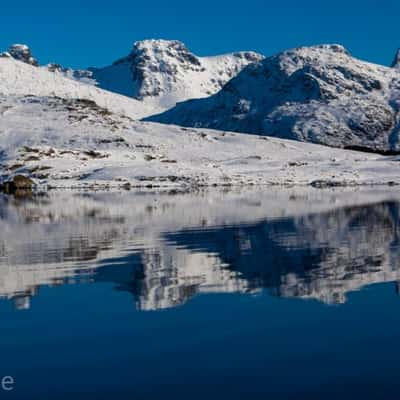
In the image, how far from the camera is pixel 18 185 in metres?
137

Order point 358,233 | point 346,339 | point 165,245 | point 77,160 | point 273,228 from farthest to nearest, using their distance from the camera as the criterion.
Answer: point 77,160, point 273,228, point 358,233, point 165,245, point 346,339

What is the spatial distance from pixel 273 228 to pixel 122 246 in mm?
11441

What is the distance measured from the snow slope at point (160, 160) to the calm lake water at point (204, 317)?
104 meters

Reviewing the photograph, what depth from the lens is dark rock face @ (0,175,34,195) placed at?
134 m

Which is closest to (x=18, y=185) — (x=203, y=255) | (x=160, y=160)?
(x=160, y=160)

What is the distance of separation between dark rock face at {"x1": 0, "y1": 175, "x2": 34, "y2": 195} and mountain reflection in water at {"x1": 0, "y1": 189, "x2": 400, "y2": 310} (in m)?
83.0

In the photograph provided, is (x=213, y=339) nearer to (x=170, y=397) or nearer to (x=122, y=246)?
(x=170, y=397)

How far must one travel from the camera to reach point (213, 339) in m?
16.9

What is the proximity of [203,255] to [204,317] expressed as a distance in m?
12.3

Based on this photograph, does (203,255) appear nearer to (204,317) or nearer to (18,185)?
(204,317)

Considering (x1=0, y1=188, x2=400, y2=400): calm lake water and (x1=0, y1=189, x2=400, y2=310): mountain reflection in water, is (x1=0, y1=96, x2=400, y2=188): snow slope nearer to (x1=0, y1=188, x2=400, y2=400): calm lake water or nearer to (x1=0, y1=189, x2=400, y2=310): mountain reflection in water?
(x1=0, y1=189, x2=400, y2=310): mountain reflection in water

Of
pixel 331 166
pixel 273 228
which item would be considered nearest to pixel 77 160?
pixel 331 166

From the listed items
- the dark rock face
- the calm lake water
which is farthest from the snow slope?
the calm lake water

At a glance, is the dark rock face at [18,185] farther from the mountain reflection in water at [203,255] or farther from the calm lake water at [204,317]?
the calm lake water at [204,317]
